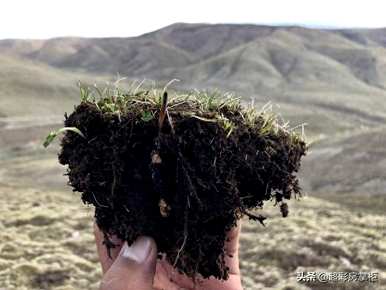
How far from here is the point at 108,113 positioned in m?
3.85

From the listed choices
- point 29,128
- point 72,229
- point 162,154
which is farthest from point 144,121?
point 29,128

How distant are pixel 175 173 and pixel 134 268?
0.79 m

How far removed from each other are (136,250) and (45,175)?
126 feet

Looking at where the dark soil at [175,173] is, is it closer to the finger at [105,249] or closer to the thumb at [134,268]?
the thumb at [134,268]

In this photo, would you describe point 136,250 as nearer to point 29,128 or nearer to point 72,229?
point 72,229

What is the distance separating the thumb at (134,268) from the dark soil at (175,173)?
82 mm

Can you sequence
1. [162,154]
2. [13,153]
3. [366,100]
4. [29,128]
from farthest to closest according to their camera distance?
[366,100] → [29,128] → [13,153] → [162,154]

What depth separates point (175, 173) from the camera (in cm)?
374

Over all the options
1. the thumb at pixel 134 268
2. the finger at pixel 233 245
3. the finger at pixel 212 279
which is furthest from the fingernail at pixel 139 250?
the finger at pixel 233 245

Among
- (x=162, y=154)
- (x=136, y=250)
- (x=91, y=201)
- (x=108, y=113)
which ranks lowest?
(x=136, y=250)

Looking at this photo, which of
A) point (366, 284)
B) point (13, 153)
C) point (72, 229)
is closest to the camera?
point (366, 284)

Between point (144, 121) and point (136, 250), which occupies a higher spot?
point (144, 121)

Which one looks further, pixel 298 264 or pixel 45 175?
pixel 45 175

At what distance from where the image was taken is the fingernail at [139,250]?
12.5 ft
